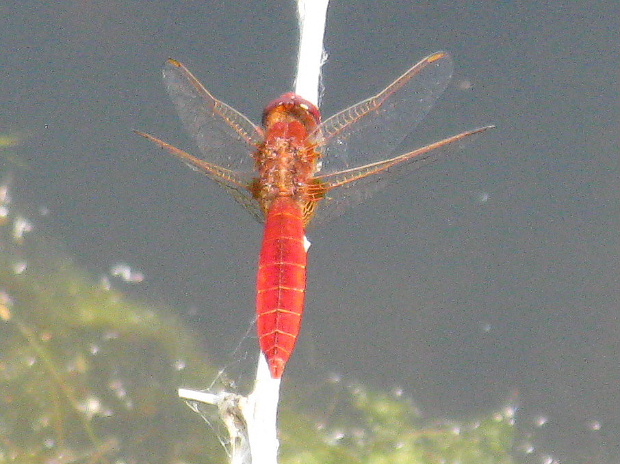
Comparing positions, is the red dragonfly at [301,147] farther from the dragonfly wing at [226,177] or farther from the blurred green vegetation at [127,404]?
the blurred green vegetation at [127,404]

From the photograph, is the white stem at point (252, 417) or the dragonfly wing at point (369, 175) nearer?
the white stem at point (252, 417)

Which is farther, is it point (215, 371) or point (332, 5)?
point (332, 5)

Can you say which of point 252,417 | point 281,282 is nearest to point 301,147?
point 281,282

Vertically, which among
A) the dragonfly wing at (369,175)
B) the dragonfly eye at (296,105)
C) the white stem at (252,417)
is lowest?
the white stem at (252,417)

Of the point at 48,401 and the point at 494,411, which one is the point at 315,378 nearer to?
the point at 494,411

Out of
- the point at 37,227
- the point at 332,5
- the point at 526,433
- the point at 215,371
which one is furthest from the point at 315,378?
the point at 332,5

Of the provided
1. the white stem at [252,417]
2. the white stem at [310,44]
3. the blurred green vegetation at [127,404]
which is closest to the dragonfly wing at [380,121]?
the white stem at [310,44]

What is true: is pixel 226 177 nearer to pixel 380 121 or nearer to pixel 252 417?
pixel 380 121
